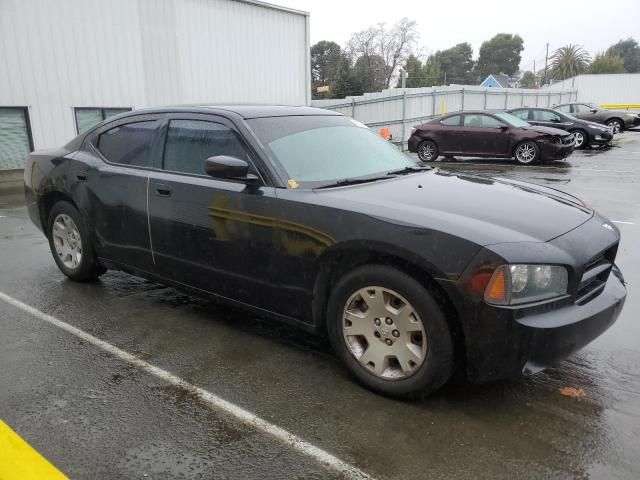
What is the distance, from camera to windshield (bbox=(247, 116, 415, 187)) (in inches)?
135

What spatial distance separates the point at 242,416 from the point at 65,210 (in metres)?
2.99

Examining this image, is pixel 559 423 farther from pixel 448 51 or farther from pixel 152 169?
pixel 448 51

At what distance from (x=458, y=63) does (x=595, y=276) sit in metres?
102

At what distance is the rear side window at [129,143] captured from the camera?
418 centimetres

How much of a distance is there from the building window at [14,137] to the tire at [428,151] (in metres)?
10.6

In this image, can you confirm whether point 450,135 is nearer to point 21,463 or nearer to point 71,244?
point 71,244

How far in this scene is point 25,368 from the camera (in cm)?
331

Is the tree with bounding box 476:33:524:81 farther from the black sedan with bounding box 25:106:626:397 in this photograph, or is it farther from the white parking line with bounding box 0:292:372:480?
the white parking line with bounding box 0:292:372:480

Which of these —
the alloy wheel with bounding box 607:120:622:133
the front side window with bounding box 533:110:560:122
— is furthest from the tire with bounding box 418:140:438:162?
the alloy wheel with bounding box 607:120:622:133

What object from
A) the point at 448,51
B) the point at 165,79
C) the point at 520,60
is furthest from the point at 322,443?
the point at 520,60

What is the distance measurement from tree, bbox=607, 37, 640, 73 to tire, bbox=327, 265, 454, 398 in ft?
388

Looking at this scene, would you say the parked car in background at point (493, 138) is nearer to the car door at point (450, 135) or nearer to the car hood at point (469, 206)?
the car door at point (450, 135)

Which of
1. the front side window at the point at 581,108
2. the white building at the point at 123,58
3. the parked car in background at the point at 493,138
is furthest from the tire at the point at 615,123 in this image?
the white building at the point at 123,58

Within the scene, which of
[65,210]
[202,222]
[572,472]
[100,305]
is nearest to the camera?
[572,472]
